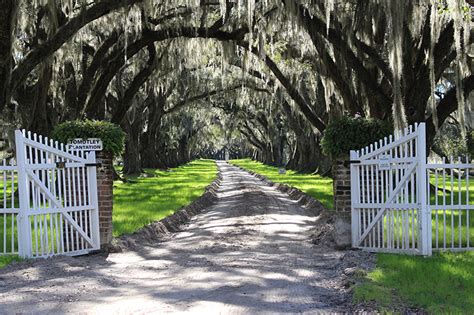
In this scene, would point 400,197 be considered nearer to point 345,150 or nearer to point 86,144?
point 345,150

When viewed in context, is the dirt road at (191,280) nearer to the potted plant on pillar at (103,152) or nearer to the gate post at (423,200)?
the potted plant on pillar at (103,152)

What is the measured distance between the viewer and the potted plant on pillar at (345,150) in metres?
9.16

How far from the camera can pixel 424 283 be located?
6121 millimetres

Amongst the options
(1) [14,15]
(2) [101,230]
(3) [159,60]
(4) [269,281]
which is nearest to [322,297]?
(4) [269,281]

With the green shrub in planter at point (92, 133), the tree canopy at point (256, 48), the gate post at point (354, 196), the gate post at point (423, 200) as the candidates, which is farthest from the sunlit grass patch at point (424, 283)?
the tree canopy at point (256, 48)

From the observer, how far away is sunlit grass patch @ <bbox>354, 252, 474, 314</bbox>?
210 inches

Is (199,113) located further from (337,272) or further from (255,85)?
(337,272)

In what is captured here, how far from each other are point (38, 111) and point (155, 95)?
43.2 feet

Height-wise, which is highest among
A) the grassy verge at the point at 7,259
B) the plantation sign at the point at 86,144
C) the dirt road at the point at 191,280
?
the plantation sign at the point at 86,144

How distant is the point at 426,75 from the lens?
15.1 metres

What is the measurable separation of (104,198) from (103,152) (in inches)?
32.1

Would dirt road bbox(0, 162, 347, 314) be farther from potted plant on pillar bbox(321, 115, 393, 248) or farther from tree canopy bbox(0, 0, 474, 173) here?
tree canopy bbox(0, 0, 474, 173)

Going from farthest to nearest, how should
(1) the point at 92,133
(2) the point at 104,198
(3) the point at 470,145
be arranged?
(1) the point at 92,133 → (2) the point at 104,198 → (3) the point at 470,145

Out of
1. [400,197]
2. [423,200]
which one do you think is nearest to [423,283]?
[423,200]
